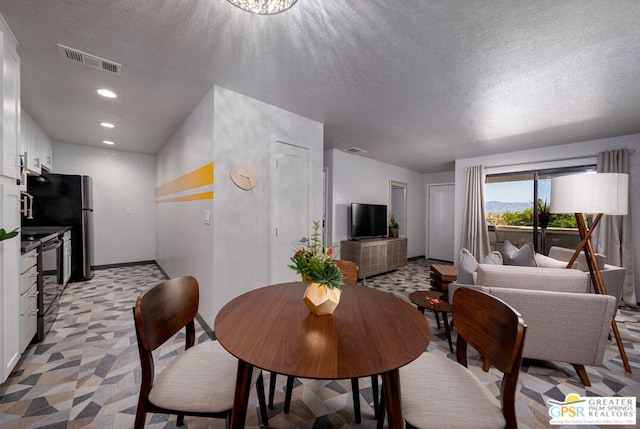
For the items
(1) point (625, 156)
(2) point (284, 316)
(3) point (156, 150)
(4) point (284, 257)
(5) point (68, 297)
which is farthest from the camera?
(3) point (156, 150)

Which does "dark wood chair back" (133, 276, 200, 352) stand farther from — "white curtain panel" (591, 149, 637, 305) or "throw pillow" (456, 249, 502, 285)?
"white curtain panel" (591, 149, 637, 305)

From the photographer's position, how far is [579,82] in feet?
7.48

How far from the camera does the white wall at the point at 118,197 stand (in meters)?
4.87

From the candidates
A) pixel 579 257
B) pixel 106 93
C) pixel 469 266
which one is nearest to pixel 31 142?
pixel 106 93

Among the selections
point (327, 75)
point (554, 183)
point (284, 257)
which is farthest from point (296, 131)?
point (554, 183)

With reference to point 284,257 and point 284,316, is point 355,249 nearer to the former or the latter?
point 284,257

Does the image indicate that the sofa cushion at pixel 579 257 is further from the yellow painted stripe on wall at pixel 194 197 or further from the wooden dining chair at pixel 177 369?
the yellow painted stripe on wall at pixel 194 197

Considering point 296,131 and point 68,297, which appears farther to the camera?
point 68,297

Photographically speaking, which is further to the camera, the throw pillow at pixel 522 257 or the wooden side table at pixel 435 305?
the throw pillow at pixel 522 257

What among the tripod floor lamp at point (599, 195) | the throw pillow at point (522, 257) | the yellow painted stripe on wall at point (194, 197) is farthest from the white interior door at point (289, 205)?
the tripod floor lamp at point (599, 195)

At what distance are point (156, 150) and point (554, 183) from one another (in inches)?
250

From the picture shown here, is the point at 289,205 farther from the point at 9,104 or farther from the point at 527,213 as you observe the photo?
the point at 527,213

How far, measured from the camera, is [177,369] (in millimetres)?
1168

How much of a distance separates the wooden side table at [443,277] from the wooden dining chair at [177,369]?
2555 millimetres
